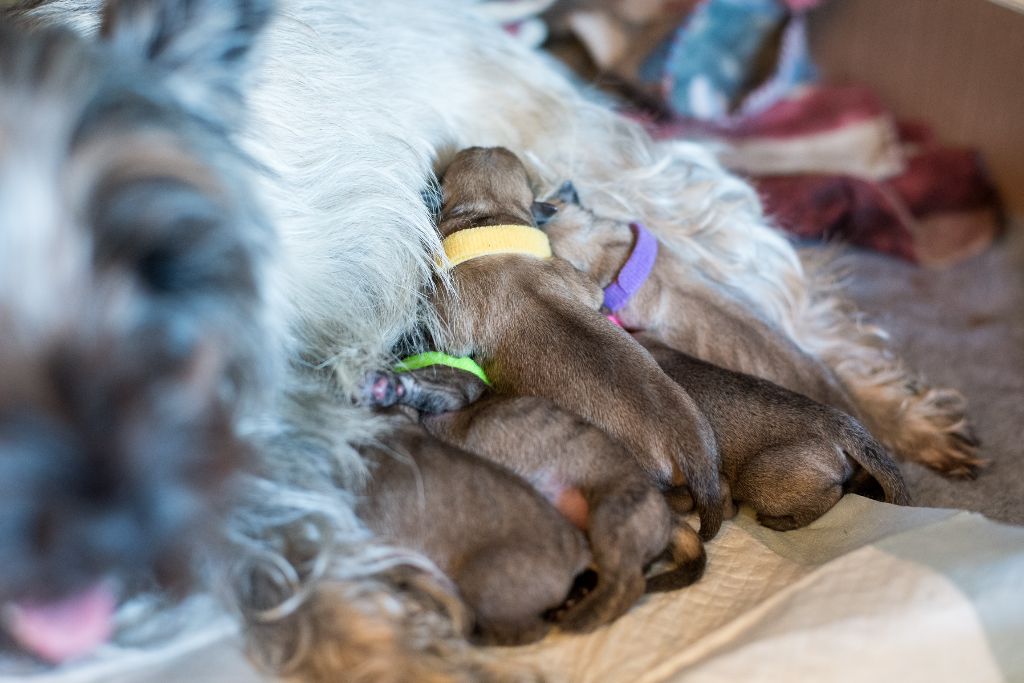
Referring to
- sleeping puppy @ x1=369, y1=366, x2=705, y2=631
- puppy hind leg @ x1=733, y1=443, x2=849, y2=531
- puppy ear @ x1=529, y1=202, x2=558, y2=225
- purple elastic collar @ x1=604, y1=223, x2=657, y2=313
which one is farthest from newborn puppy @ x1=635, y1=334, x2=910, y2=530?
puppy ear @ x1=529, y1=202, x2=558, y2=225

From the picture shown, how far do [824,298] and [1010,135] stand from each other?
2.31 ft

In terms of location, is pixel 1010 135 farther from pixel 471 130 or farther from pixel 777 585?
pixel 777 585

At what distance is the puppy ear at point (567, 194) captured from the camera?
5.88 feet

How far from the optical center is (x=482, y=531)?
1201mm

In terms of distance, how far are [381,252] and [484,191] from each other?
0.22 m

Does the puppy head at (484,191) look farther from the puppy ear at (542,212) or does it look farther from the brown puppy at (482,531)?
the brown puppy at (482,531)

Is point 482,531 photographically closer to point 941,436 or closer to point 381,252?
point 381,252

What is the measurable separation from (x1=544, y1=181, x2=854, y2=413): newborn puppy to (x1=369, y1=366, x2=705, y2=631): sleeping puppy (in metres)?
0.36

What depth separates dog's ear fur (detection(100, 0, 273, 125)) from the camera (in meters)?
1.08

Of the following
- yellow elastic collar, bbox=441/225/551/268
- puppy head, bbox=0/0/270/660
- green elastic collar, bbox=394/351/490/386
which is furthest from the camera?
yellow elastic collar, bbox=441/225/551/268

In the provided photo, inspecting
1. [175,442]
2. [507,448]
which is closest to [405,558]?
[507,448]

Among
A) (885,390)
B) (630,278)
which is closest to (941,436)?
(885,390)

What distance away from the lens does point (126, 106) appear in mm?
991

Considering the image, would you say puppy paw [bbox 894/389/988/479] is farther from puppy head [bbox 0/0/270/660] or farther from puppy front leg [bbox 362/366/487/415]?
puppy head [bbox 0/0/270/660]
